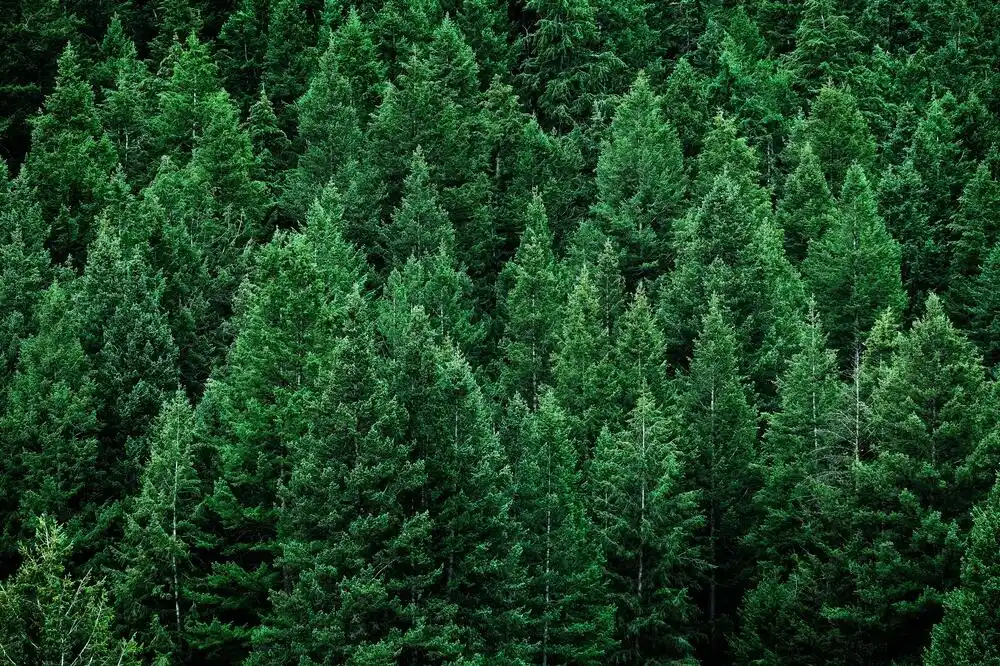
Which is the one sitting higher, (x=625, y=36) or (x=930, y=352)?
(x=625, y=36)

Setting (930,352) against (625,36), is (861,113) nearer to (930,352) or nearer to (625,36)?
(625,36)

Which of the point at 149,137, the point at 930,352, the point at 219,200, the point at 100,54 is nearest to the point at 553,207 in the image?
the point at 219,200

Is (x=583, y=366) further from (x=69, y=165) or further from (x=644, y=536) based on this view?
(x=69, y=165)

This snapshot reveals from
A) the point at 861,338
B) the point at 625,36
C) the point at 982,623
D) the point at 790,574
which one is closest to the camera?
the point at 982,623

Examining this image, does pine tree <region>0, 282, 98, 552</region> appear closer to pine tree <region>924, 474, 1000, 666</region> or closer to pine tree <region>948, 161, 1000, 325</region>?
pine tree <region>924, 474, 1000, 666</region>

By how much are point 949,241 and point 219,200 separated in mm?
36847

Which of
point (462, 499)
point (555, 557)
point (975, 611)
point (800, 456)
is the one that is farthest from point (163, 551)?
point (975, 611)

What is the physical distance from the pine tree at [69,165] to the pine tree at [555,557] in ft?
102

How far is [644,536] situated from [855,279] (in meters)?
19.1

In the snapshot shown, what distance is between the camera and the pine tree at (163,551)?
3616 centimetres

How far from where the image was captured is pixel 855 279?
5300 centimetres

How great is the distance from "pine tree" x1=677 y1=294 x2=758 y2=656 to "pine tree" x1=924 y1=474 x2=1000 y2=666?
437 inches

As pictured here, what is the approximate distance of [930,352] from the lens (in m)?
38.8

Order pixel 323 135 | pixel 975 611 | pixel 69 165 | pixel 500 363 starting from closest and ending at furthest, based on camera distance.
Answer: pixel 975 611 < pixel 500 363 < pixel 69 165 < pixel 323 135
